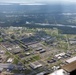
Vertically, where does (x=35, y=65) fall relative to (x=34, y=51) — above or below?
above

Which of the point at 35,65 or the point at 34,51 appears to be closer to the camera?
the point at 35,65

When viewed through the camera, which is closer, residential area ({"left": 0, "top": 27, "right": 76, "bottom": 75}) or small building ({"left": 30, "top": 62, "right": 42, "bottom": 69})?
residential area ({"left": 0, "top": 27, "right": 76, "bottom": 75})

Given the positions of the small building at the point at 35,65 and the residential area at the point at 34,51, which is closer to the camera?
the residential area at the point at 34,51

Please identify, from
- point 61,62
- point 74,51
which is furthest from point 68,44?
point 61,62

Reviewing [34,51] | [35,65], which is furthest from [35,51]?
[35,65]

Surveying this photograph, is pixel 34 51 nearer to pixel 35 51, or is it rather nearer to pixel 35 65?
pixel 35 51

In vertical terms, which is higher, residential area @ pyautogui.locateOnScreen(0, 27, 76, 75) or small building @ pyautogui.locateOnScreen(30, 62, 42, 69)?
small building @ pyautogui.locateOnScreen(30, 62, 42, 69)

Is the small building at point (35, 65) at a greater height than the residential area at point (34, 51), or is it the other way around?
the small building at point (35, 65)

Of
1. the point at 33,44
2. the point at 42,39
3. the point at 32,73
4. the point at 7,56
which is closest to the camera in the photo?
the point at 32,73

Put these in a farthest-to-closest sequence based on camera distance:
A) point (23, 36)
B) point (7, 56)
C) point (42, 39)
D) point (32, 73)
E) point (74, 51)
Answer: point (23, 36) < point (42, 39) < point (74, 51) < point (7, 56) < point (32, 73)

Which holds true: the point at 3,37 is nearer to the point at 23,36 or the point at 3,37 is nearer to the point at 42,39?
the point at 23,36

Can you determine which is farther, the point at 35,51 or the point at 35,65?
the point at 35,51
